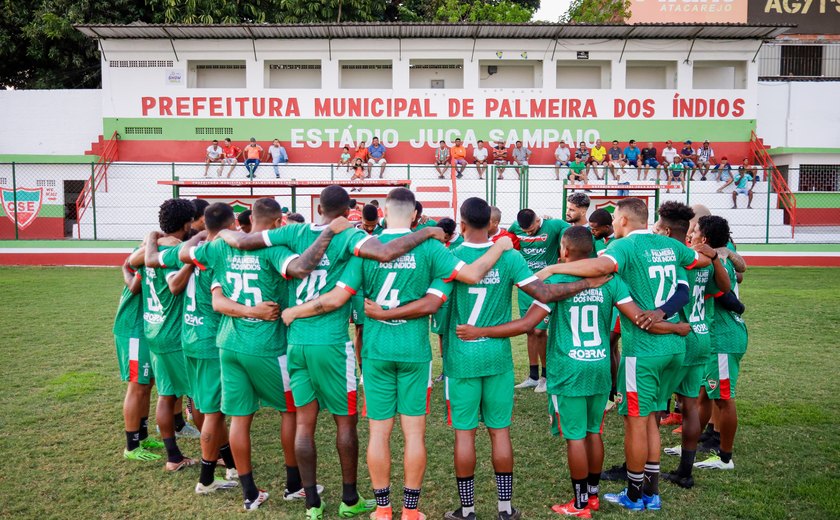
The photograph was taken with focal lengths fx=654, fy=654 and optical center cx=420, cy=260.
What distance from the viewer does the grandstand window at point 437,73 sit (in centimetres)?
2584

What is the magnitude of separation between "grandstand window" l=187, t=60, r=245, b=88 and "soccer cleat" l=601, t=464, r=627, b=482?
24.0 meters

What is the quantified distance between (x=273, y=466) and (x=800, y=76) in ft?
107

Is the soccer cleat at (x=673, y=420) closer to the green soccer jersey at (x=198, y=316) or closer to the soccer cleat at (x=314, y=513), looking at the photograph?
the soccer cleat at (x=314, y=513)

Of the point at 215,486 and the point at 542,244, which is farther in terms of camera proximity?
the point at 542,244

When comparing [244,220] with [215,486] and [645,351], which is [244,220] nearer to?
[215,486]

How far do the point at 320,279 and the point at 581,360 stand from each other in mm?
1945

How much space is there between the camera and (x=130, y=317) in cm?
579

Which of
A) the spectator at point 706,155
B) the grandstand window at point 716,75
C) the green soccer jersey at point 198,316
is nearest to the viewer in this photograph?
the green soccer jersey at point 198,316

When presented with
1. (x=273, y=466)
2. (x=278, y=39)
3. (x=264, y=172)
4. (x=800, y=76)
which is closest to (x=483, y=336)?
(x=273, y=466)

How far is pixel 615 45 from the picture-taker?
25141 millimetres

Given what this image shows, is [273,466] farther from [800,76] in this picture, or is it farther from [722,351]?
[800,76]

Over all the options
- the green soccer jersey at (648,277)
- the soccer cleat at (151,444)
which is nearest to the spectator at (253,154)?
the soccer cleat at (151,444)

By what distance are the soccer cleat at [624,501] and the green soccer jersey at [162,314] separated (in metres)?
3.63

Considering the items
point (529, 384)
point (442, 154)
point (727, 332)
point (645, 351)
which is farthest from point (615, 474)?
point (442, 154)
